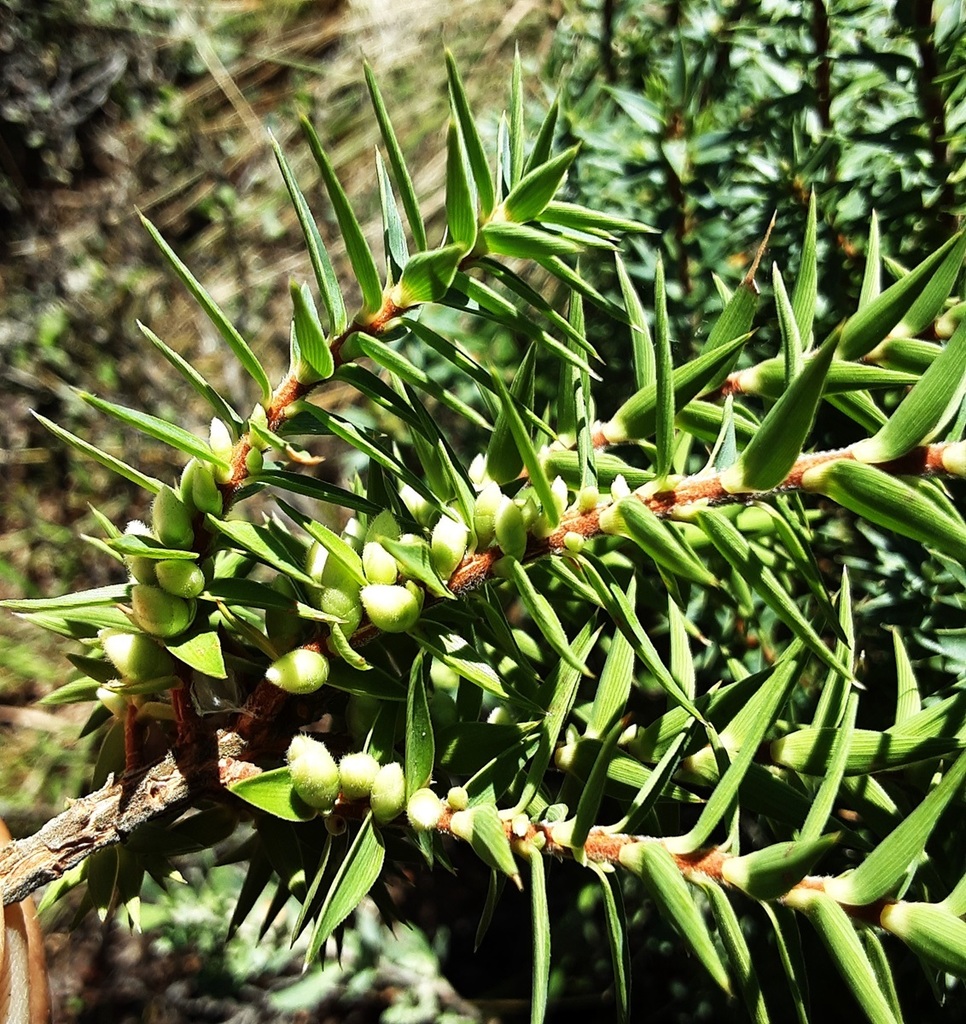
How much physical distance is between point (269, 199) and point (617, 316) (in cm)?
249

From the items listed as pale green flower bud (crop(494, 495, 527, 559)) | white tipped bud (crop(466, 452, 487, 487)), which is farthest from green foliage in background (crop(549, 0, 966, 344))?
pale green flower bud (crop(494, 495, 527, 559))

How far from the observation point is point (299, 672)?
0.41 meters

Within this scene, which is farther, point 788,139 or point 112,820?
point 788,139

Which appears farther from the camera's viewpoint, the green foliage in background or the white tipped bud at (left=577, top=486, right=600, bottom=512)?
the green foliage in background

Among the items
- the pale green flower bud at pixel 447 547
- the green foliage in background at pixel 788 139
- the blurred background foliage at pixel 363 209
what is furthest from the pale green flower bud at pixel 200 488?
the green foliage in background at pixel 788 139

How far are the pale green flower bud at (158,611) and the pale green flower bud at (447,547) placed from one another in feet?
0.41

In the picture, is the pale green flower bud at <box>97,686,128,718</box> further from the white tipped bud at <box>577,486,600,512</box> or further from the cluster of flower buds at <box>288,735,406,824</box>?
the white tipped bud at <box>577,486,600,512</box>

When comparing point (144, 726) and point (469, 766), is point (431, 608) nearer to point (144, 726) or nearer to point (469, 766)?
point (469, 766)

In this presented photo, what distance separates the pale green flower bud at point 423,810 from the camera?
415 mm

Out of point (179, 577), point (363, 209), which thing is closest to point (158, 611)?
point (179, 577)

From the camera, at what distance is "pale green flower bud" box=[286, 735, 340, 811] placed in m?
0.41

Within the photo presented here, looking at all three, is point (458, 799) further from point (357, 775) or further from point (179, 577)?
point (179, 577)

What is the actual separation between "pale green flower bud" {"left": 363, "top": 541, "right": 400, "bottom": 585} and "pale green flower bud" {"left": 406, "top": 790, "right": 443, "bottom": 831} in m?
0.11

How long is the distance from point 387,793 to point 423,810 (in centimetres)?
2
